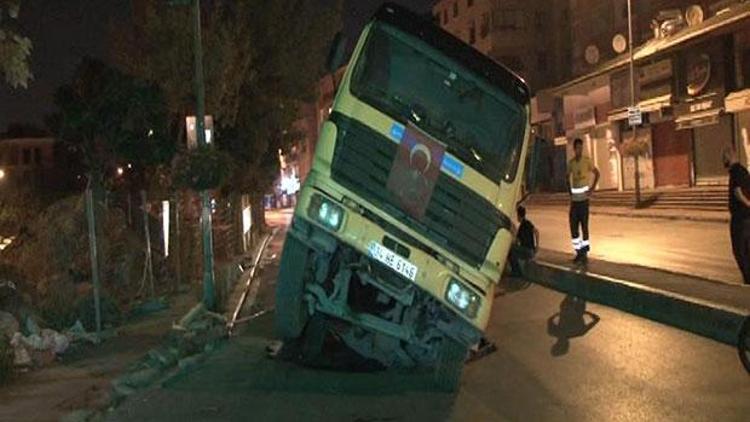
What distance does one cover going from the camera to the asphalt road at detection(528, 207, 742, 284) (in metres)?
15.9

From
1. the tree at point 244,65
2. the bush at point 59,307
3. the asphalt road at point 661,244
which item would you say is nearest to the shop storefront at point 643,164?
the asphalt road at point 661,244

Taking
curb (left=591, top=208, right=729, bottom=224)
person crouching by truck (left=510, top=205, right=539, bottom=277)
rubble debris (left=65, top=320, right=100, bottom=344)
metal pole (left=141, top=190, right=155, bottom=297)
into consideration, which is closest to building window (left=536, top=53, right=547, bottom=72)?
curb (left=591, top=208, right=729, bottom=224)

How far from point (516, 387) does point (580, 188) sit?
24.1ft

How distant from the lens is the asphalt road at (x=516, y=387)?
7465 millimetres

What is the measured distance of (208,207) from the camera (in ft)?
49.4

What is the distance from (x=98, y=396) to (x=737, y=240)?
27.3ft

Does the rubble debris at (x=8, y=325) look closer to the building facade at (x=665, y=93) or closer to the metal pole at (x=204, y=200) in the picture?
the metal pole at (x=204, y=200)

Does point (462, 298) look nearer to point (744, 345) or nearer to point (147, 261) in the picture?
point (744, 345)

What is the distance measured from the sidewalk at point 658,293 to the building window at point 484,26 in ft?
167

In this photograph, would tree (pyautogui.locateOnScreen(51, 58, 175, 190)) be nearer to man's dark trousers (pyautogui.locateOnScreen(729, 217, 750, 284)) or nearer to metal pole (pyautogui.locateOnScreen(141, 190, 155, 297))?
metal pole (pyautogui.locateOnScreen(141, 190, 155, 297))

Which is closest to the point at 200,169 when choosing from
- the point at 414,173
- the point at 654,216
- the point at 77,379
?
the point at 77,379

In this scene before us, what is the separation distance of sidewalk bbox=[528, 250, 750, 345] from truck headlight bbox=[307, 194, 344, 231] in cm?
418

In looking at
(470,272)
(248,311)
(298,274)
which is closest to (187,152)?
(248,311)

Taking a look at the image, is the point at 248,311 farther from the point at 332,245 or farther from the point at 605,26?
the point at 605,26
